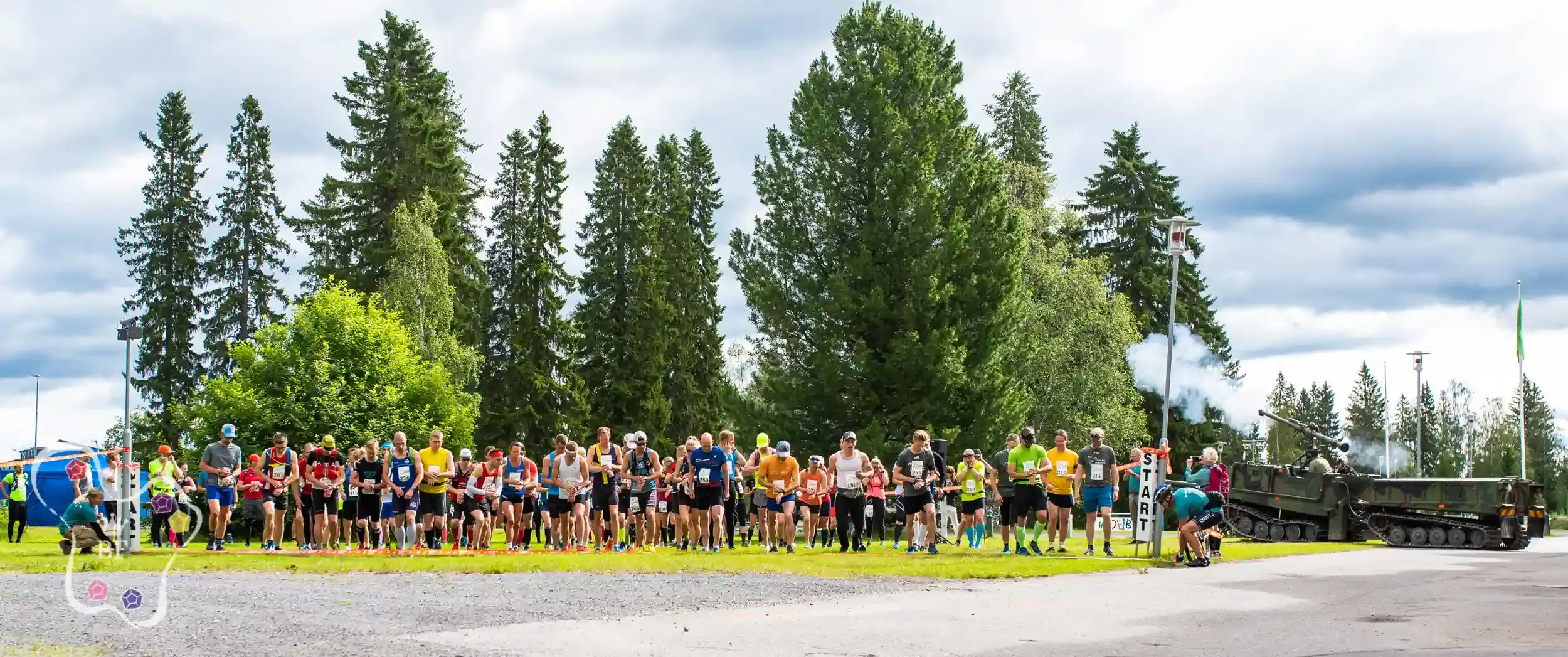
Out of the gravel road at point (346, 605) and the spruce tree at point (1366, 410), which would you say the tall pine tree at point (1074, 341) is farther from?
the spruce tree at point (1366, 410)

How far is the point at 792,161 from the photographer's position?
40.2m

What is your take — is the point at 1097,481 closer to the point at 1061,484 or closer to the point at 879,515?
Answer: the point at 1061,484

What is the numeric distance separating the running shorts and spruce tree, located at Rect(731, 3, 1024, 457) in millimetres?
17522

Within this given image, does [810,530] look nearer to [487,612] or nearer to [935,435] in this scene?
[487,612]

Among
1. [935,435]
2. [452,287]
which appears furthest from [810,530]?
[452,287]

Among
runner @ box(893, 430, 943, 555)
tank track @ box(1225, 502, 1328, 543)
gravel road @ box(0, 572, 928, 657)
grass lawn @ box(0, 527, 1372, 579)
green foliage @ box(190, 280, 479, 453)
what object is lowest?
tank track @ box(1225, 502, 1328, 543)

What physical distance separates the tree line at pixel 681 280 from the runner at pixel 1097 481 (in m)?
16.2

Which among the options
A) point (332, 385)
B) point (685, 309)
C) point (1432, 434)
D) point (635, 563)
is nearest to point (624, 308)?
point (685, 309)

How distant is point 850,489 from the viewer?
19719mm

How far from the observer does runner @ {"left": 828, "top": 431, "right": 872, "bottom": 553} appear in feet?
64.4

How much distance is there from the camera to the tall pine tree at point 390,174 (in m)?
51.2

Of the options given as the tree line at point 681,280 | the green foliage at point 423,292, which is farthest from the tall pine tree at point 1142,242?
the green foliage at point 423,292

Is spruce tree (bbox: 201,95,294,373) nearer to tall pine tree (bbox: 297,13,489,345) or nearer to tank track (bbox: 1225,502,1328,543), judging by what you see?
tall pine tree (bbox: 297,13,489,345)

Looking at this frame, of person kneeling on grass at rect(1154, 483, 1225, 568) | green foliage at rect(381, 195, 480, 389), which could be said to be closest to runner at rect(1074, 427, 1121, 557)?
person kneeling on grass at rect(1154, 483, 1225, 568)
